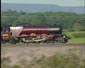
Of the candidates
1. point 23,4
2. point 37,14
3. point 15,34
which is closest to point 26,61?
point 23,4

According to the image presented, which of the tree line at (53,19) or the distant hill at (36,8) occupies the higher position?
the distant hill at (36,8)

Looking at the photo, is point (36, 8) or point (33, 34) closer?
point (36, 8)

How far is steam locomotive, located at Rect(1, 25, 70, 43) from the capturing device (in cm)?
844

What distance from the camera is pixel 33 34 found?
9.24m

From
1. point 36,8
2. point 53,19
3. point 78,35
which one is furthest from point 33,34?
point 36,8

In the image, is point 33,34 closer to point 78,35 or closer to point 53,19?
point 53,19

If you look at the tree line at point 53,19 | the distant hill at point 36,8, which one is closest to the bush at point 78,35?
the tree line at point 53,19

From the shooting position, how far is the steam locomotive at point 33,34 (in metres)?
8.44

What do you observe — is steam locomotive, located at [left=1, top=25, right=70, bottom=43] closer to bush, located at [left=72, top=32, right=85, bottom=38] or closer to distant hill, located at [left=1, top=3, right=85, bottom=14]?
bush, located at [left=72, top=32, right=85, bottom=38]

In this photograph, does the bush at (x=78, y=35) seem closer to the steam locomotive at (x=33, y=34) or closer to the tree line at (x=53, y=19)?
the tree line at (x=53, y=19)

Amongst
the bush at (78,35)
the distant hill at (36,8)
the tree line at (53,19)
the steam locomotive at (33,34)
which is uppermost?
the distant hill at (36,8)

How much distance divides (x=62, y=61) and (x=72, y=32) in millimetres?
2135

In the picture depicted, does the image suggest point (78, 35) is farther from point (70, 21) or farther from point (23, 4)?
point (23, 4)

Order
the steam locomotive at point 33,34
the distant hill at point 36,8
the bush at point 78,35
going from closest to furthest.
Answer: the distant hill at point 36,8 < the bush at point 78,35 < the steam locomotive at point 33,34
